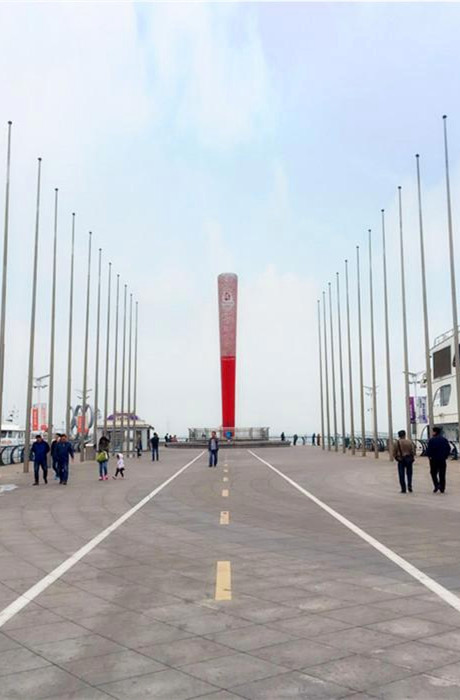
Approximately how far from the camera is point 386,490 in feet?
67.7

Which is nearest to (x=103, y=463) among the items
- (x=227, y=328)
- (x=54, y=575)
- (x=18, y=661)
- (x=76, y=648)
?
(x=54, y=575)

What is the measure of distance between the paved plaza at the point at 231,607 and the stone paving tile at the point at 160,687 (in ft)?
0.05

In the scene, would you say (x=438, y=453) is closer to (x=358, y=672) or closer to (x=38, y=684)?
(x=358, y=672)

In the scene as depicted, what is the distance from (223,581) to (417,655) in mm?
3266

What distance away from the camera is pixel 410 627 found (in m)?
6.00

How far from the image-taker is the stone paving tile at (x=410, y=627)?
582cm

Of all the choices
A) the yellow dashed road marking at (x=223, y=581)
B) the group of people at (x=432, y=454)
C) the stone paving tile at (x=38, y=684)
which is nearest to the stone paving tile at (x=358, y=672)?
the stone paving tile at (x=38, y=684)

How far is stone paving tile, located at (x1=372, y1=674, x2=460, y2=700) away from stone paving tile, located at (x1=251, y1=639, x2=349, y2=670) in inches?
26.0

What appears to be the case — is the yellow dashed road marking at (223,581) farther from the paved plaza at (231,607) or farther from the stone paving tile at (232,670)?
the stone paving tile at (232,670)

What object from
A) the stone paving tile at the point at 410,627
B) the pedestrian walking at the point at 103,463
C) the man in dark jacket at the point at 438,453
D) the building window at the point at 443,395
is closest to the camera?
the stone paving tile at the point at 410,627

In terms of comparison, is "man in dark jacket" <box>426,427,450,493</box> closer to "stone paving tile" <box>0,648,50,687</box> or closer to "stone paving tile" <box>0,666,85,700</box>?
"stone paving tile" <box>0,648,50,687</box>

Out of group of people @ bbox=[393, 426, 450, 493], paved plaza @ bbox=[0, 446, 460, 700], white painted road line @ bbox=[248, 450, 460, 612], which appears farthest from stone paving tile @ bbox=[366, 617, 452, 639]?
group of people @ bbox=[393, 426, 450, 493]

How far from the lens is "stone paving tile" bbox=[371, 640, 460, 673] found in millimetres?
5012

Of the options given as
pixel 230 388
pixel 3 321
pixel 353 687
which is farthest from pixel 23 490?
pixel 230 388
